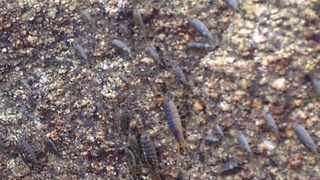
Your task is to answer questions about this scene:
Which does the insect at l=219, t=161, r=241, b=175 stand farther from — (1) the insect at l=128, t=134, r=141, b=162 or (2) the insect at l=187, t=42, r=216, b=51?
(2) the insect at l=187, t=42, r=216, b=51

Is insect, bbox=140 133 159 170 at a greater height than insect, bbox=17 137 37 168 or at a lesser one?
lesser

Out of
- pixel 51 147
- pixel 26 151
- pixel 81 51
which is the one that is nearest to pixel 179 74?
pixel 81 51

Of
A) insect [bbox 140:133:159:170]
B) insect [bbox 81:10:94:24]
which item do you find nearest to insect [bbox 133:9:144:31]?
insect [bbox 81:10:94:24]

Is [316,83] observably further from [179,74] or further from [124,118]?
[124,118]

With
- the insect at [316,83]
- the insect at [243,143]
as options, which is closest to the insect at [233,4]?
the insect at [316,83]

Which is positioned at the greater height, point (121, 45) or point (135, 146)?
point (121, 45)

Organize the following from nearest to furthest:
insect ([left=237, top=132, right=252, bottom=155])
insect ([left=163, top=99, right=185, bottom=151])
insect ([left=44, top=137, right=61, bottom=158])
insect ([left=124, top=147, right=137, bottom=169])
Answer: insect ([left=237, top=132, right=252, bottom=155])
insect ([left=163, top=99, right=185, bottom=151])
insect ([left=124, top=147, right=137, bottom=169])
insect ([left=44, top=137, right=61, bottom=158])
